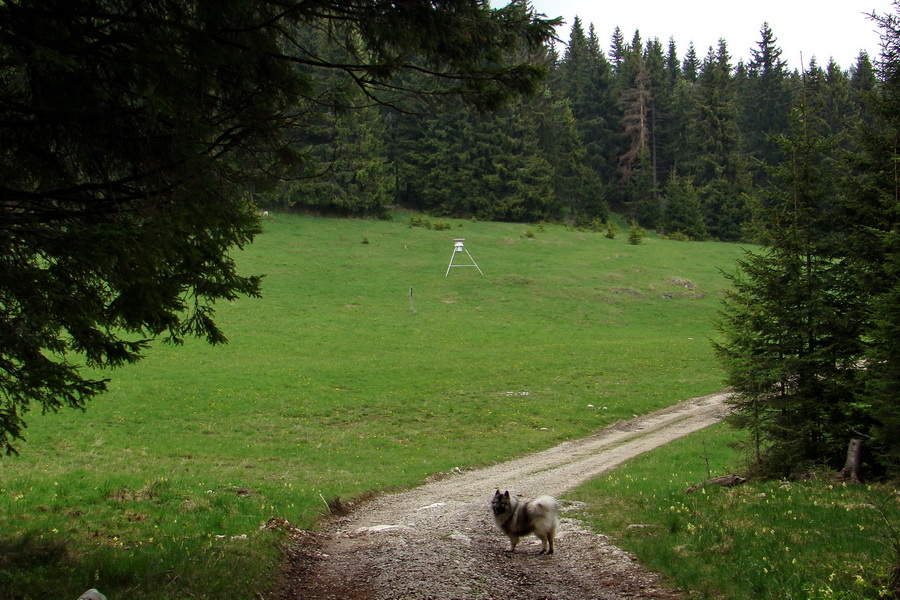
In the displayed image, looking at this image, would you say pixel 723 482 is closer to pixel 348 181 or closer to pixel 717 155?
pixel 348 181

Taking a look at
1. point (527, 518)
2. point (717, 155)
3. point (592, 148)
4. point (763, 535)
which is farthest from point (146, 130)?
point (592, 148)

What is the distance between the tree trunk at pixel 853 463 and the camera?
455 inches

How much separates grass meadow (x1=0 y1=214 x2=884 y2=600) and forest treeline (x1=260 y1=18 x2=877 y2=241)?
45.5 ft

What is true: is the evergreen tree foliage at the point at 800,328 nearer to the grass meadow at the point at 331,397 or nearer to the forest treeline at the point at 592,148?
the grass meadow at the point at 331,397

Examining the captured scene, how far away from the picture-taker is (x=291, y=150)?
839 cm

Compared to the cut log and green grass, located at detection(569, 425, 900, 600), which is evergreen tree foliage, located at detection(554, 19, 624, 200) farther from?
green grass, located at detection(569, 425, 900, 600)

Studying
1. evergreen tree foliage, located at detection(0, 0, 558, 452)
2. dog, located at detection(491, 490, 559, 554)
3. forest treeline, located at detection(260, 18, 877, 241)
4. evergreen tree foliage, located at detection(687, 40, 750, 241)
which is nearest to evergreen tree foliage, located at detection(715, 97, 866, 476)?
dog, located at detection(491, 490, 559, 554)

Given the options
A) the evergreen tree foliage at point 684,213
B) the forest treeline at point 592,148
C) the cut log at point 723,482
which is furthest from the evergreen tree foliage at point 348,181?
the cut log at point 723,482

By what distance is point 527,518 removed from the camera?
9.02 meters

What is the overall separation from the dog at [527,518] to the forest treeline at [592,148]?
5815cm

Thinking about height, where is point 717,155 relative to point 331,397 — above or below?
above

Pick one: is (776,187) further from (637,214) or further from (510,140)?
(637,214)

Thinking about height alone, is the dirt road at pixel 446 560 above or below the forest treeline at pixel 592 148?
below

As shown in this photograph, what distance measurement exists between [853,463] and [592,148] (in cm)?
9216
